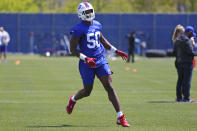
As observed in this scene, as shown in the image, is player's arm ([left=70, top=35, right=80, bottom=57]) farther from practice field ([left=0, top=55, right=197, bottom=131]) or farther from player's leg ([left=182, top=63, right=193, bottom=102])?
player's leg ([left=182, top=63, right=193, bottom=102])

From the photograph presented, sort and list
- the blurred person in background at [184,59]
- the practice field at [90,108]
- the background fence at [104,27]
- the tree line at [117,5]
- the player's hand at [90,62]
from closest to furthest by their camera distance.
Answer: the player's hand at [90,62], the practice field at [90,108], the blurred person in background at [184,59], the background fence at [104,27], the tree line at [117,5]

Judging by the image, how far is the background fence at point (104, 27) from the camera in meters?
50.5

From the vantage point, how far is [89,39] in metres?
10.3

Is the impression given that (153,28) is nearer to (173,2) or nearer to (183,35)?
(173,2)

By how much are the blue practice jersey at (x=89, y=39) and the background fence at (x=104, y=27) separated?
3964cm

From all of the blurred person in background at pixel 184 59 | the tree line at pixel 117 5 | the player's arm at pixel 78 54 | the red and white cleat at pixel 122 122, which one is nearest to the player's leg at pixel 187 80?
the blurred person in background at pixel 184 59

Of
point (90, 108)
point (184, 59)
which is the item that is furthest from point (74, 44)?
point (184, 59)

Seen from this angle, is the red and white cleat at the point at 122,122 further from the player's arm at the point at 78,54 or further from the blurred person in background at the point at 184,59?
the blurred person in background at the point at 184,59

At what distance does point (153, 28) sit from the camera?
51.4 m

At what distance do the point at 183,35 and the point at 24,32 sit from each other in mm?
37307

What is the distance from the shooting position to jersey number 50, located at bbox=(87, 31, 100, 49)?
10266 millimetres

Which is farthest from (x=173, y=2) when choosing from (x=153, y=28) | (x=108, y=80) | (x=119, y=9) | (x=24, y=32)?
(x=108, y=80)

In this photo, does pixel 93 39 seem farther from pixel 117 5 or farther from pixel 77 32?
pixel 117 5

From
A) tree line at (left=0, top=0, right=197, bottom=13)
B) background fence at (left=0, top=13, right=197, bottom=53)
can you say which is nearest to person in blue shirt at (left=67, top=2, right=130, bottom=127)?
background fence at (left=0, top=13, right=197, bottom=53)
